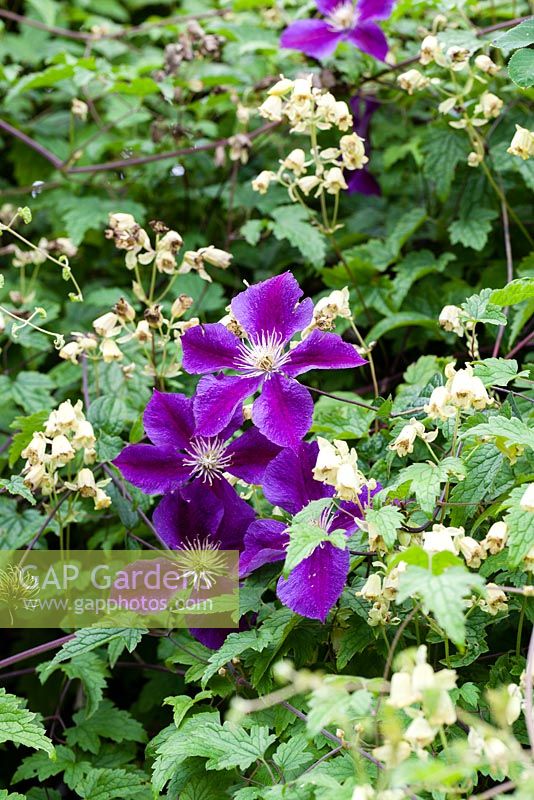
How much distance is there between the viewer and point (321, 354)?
3.91ft

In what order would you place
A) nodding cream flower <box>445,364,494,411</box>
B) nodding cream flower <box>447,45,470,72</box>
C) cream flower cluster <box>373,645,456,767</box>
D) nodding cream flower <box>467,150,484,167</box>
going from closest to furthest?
1. cream flower cluster <box>373,645,456,767</box>
2. nodding cream flower <box>445,364,494,411</box>
3. nodding cream flower <box>447,45,470,72</box>
4. nodding cream flower <box>467,150,484,167</box>

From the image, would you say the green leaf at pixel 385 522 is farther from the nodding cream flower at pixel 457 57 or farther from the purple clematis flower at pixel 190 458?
the nodding cream flower at pixel 457 57

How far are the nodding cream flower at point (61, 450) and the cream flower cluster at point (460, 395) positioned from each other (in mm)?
467

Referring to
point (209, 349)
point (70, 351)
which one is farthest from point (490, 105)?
point (70, 351)

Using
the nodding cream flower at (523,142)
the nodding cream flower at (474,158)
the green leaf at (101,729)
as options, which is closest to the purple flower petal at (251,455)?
the green leaf at (101,729)

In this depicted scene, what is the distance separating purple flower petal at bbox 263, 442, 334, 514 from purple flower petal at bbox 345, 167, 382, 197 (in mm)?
1023

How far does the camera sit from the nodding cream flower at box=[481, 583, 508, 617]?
3.19 feet

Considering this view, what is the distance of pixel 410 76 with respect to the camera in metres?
1.56

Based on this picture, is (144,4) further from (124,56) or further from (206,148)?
(206,148)

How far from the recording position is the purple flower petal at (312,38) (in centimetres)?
184

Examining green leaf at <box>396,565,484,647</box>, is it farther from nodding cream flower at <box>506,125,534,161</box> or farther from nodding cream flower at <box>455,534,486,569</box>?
nodding cream flower at <box>506,125,534,161</box>

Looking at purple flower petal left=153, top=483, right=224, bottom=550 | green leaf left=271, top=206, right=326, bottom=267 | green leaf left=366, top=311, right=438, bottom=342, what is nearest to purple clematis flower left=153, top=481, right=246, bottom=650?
purple flower petal left=153, top=483, right=224, bottom=550

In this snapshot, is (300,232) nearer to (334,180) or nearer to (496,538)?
(334,180)

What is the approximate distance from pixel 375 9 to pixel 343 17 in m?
0.07
